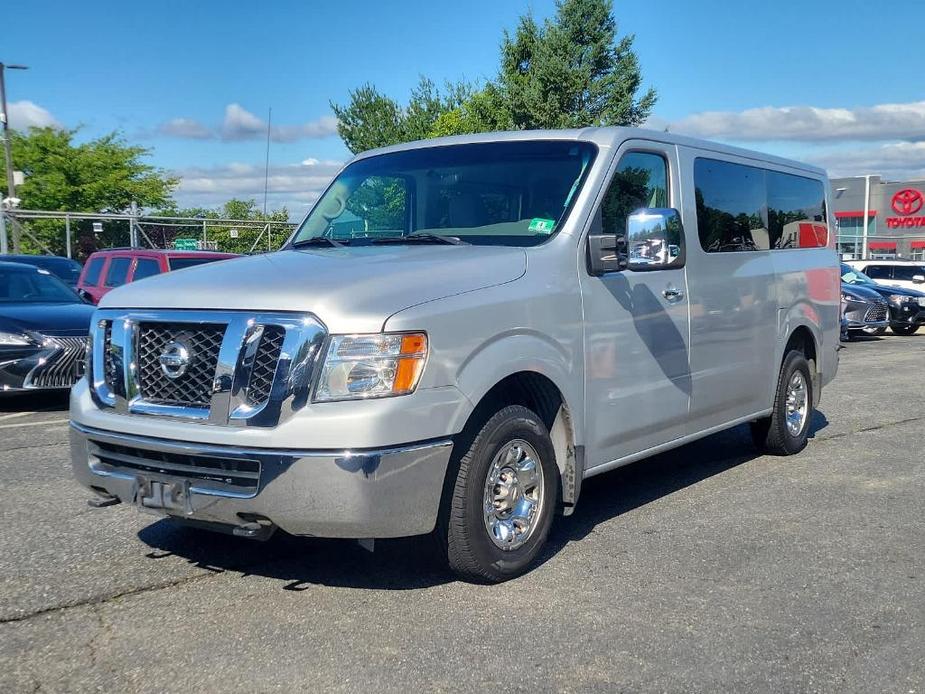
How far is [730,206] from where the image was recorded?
255 inches

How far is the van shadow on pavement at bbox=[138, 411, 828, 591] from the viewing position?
15.1ft

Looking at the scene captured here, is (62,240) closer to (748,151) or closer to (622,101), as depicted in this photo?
(622,101)

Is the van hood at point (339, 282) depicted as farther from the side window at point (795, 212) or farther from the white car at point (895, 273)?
the white car at point (895, 273)

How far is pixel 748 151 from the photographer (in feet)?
22.6

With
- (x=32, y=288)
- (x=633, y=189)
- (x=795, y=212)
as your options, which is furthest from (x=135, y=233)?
(x=633, y=189)

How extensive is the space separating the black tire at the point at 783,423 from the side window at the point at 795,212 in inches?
34.5

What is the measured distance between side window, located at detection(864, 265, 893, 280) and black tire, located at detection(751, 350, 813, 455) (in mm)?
19230

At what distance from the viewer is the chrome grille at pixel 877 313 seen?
19.7 meters

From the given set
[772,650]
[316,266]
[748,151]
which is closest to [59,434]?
[316,266]

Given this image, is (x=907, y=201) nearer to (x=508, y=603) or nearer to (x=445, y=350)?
(x=508, y=603)

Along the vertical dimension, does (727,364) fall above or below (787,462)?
above

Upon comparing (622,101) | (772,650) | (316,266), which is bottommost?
(772,650)

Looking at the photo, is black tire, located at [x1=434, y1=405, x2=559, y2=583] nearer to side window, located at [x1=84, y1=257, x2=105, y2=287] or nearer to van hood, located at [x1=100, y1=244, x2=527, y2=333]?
van hood, located at [x1=100, y1=244, x2=527, y2=333]

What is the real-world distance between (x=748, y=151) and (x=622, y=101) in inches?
1231
